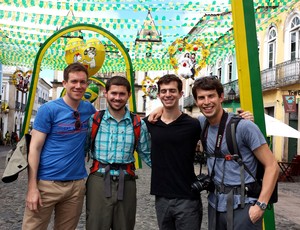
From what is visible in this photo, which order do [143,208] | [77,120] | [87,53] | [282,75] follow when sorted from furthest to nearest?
[282,75] < [87,53] < [143,208] < [77,120]

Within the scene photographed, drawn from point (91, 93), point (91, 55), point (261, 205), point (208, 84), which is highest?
point (91, 55)

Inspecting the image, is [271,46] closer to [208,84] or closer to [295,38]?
[295,38]

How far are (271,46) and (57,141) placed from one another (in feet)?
55.5

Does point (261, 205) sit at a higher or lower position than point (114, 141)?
lower

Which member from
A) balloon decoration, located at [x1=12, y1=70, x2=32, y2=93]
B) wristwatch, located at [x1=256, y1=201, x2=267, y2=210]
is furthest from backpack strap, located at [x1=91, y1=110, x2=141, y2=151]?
balloon decoration, located at [x1=12, y1=70, x2=32, y2=93]

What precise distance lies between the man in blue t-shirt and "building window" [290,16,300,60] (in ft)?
46.5

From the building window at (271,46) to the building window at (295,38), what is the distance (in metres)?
1.57

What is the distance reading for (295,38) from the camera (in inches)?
634

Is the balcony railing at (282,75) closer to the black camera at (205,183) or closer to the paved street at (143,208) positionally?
the paved street at (143,208)

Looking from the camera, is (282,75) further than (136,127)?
Yes

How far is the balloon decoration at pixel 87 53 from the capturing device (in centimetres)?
976

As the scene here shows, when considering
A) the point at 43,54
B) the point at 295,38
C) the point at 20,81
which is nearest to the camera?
the point at 43,54

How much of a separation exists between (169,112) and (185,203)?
0.76 metres

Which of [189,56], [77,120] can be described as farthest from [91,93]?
[77,120]
